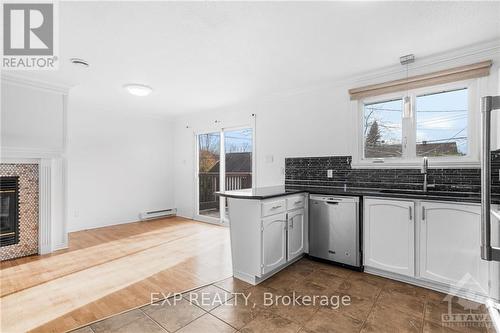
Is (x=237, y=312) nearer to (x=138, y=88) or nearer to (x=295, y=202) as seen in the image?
(x=295, y=202)

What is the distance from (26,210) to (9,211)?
0.55 feet

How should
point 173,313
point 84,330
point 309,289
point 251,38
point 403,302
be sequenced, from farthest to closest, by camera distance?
1. point 309,289
2. point 251,38
3. point 403,302
4. point 173,313
5. point 84,330

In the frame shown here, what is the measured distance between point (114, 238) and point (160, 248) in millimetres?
1054

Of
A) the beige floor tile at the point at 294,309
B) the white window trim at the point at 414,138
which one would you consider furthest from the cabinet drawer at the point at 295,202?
the beige floor tile at the point at 294,309

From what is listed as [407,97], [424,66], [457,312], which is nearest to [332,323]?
[457,312]

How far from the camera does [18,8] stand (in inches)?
76.6

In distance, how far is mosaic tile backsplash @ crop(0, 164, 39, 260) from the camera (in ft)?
10.9

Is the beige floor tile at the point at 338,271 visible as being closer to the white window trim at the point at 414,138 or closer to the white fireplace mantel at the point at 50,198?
the white window trim at the point at 414,138

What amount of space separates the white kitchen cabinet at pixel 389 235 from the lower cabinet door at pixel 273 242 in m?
0.91

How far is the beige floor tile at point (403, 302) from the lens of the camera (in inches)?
82.4

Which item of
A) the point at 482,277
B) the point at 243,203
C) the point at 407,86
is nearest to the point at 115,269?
the point at 243,203

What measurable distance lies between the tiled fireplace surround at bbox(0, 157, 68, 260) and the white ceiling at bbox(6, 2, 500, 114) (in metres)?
1.16

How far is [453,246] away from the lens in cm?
230

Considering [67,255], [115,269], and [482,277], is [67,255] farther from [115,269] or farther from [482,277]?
[482,277]
